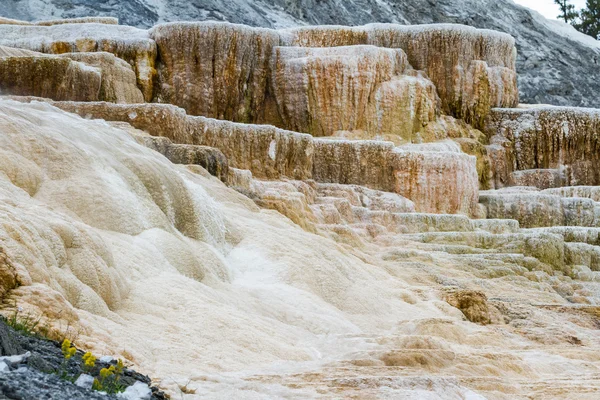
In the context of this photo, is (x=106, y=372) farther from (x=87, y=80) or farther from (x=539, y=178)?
(x=539, y=178)

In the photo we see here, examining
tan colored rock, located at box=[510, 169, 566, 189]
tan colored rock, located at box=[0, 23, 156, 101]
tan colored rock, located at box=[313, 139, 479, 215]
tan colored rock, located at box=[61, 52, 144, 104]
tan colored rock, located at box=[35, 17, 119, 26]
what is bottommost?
tan colored rock, located at box=[510, 169, 566, 189]

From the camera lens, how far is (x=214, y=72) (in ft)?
91.0

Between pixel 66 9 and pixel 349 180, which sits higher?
pixel 66 9

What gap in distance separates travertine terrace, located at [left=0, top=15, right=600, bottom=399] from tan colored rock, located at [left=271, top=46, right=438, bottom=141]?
0.06m

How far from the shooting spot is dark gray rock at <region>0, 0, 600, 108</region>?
3678cm

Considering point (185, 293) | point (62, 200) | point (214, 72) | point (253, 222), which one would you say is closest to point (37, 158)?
point (62, 200)

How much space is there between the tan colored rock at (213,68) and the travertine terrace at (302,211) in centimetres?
6

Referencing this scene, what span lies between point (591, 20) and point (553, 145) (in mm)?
23955

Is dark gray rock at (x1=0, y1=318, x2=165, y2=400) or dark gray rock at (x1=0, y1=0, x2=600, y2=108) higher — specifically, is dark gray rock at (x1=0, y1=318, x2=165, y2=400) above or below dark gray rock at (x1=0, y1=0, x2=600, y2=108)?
below

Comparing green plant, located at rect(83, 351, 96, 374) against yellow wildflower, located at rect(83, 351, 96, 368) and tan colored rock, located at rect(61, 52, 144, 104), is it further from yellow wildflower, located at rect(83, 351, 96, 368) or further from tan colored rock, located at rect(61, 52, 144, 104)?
tan colored rock, located at rect(61, 52, 144, 104)

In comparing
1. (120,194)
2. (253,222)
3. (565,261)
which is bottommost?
(565,261)

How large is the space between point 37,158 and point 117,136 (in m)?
2.81

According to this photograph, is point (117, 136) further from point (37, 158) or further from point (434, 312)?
point (434, 312)

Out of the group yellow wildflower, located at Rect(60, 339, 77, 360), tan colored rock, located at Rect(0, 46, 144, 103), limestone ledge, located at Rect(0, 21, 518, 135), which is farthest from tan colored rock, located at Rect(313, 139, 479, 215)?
yellow wildflower, located at Rect(60, 339, 77, 360)
